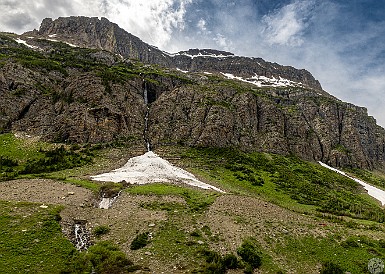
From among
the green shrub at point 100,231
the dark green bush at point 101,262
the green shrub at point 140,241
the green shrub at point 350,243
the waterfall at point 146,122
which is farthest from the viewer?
the waterfall at point 146,122

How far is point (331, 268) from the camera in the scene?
25.6 m

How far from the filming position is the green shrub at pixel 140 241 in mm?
26306

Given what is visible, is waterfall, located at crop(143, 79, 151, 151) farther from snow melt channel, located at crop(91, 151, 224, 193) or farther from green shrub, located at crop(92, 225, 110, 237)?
green shrub, located at crop(92, 225, 110, 237)

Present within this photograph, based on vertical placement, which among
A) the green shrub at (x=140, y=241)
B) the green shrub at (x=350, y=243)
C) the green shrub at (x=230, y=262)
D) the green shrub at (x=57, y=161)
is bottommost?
the green shrub at (x=57, y=161)

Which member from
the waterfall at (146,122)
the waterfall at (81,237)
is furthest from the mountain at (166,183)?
the waterfall at (146,122)

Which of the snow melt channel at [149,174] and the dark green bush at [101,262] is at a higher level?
the snow melt channel at [149,174]

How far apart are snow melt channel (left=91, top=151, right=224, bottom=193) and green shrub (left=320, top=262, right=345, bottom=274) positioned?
29.3 m

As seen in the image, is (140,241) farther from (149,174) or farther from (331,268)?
(149,174)

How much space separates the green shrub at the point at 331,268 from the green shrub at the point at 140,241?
15.5 m

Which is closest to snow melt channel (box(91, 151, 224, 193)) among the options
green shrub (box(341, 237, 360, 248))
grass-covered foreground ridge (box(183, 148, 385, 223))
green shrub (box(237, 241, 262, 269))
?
grass-covered foreground ridge (box(183, 148, 385, 223))

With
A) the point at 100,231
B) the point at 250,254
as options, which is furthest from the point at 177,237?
the point at 100,231

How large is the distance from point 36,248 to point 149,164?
→ 45435mm

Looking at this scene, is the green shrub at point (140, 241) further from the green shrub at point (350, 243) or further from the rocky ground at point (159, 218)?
the green shrub at point (350, 243)

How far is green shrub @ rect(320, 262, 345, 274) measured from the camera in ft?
82.3
